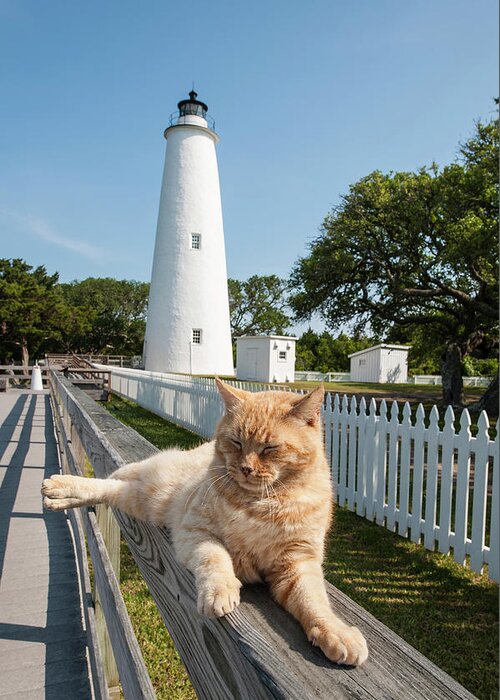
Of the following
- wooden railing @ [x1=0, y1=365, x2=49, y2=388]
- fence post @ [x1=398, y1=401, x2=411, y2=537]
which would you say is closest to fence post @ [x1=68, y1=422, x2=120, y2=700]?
fence post @ [x1=398, y1=401, x2=411, y2=537]

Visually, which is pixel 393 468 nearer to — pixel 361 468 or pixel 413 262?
pixel 361 468

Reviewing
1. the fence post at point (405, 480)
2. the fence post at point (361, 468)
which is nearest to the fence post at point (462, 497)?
the fence post at point (405, 480)

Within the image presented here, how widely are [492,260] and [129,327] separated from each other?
43.6 metres

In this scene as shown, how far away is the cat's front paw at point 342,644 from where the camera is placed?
85 cm

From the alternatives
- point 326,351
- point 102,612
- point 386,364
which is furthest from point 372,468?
point 326,351

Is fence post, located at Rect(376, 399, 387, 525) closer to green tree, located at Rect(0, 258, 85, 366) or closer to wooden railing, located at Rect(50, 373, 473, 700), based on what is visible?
wooden railing, located at Rect(50, 373, 473, 700)

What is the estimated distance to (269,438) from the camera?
1532mm

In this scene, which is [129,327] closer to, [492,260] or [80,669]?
[492,260]

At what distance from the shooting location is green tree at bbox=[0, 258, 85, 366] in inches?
1423

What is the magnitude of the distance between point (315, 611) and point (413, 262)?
16.9 m

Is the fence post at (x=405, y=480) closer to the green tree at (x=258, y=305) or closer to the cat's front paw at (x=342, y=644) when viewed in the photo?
the cat's front paw at (x=342, y=644)

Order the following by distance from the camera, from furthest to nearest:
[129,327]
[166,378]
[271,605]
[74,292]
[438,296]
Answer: [74,292] < [129,327] < [438,296] < [166,378] < [271,605]

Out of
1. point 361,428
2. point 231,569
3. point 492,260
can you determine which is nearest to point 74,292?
point 492,260

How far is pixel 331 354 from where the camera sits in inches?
1647
